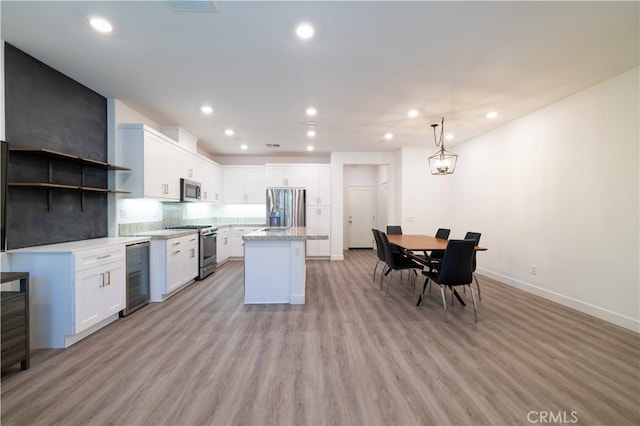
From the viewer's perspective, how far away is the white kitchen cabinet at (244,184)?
22.4ft

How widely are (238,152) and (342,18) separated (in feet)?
17.6

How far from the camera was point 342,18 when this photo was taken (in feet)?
6.67

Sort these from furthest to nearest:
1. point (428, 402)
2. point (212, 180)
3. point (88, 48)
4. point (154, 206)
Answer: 1. point (212, 180)
2. point (154, 206)
3. point (88, 48)
4. point (428, 402)

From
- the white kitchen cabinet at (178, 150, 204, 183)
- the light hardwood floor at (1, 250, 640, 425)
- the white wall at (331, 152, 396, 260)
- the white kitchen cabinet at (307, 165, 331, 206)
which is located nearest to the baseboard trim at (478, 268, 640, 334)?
the light hardwood floor at (1, 250, 640, 425)

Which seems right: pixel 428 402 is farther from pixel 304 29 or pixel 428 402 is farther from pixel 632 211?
pixel 632 211

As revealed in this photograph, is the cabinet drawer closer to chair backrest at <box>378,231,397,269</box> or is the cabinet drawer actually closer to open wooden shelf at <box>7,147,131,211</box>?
open wooden shelf at <box>7,147,131,211</box>

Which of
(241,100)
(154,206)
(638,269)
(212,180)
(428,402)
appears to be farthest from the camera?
(212,180)

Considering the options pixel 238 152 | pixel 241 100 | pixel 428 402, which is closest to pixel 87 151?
pixel 241 100

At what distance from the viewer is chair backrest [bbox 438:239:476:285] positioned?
3.04 meters

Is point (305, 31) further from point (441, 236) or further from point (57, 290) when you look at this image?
point (441, 236)

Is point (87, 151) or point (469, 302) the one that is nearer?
point (87, 151)

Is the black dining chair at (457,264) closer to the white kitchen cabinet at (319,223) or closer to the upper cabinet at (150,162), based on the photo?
the white kitchen cabinet at (319,223)
